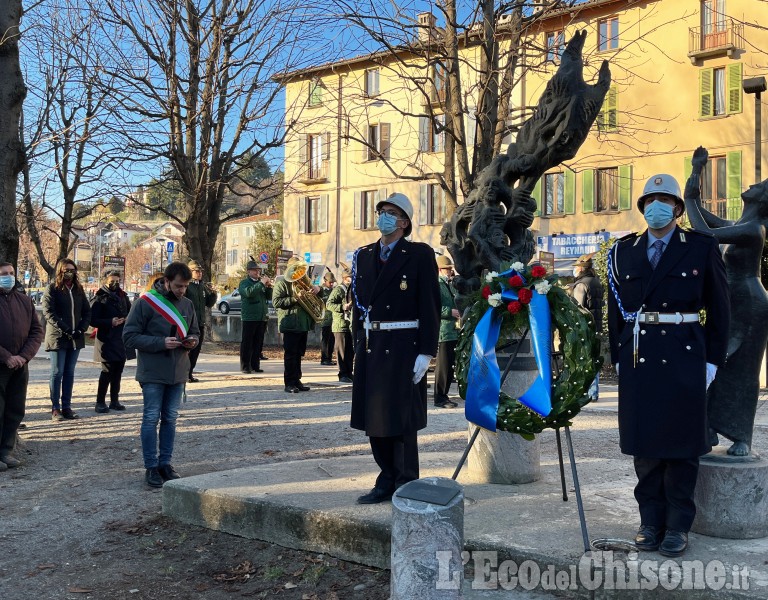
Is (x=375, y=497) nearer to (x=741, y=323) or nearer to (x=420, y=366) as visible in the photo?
(x=420, y=366)

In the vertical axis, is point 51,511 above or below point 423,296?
below

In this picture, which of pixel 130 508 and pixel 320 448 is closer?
pixel 130 508

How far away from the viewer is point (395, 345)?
5582 millimetres

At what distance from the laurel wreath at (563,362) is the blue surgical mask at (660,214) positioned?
0.88 metres

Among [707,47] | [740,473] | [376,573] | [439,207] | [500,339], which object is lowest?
[376,573]

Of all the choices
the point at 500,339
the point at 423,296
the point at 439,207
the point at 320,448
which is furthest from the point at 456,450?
the point at 439,207

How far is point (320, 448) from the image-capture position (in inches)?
346

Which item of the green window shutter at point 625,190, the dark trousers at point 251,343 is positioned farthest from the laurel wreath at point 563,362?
the green window shutter at point 625,190

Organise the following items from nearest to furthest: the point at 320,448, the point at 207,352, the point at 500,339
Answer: the point at 500,339, the point at 320,448, the point at 207,352

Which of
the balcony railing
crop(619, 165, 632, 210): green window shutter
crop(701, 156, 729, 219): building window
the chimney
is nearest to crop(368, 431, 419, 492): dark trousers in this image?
the chimney

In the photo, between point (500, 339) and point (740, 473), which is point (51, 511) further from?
point (740, 473)

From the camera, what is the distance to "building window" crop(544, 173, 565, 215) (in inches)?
1307

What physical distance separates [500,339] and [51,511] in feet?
12.6

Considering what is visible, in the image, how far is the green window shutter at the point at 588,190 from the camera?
1262 inches
